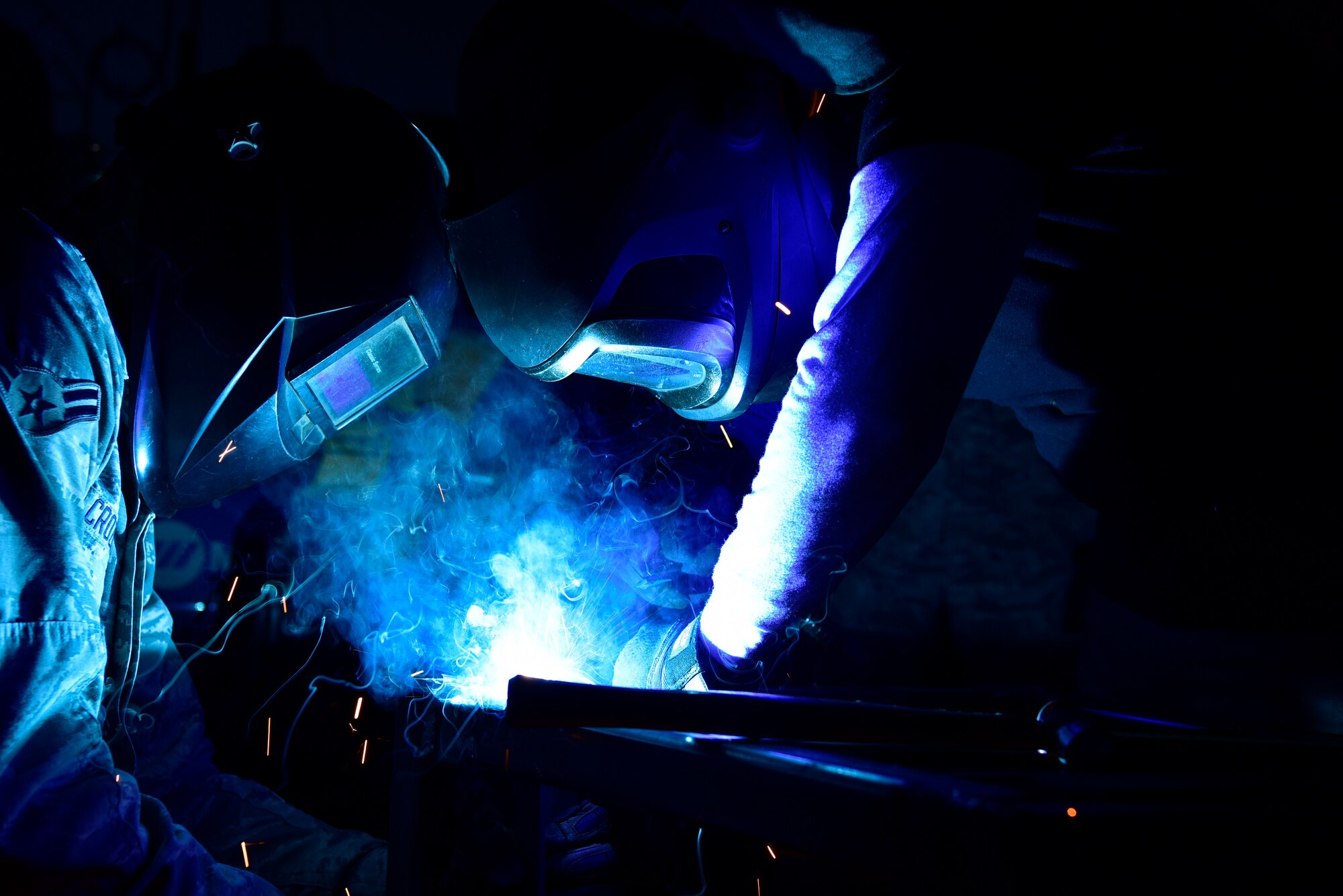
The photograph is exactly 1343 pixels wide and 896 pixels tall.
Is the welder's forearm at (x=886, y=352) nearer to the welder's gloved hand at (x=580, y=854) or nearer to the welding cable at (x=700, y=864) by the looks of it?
the welding cable at (x=700, y=864)

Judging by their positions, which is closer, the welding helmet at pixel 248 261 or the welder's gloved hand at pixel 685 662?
the welder's gloved hand at pixel 685 662

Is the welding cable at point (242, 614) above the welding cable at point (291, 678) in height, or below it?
above

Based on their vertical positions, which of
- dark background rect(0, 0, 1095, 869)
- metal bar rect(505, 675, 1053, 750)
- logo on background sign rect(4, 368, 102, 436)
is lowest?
dark background rect(0, 0, 1095, 869)

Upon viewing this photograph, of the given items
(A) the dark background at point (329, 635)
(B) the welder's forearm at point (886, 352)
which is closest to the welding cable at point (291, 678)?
(A) the dark background at point (329, 635)

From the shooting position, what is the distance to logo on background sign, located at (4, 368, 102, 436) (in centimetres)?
121

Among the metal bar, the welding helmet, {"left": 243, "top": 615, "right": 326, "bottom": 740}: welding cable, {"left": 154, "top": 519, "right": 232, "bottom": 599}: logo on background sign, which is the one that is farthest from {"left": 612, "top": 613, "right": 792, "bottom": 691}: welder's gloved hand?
{"left": 154, "top": 519, "right": 232, "bottom": 599}: logo on background sign

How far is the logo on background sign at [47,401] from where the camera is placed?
3.98ft

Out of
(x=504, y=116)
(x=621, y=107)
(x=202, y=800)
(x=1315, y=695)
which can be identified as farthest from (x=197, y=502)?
(x=1315, y=695)

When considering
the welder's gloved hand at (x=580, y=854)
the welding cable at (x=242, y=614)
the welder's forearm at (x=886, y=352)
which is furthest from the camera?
the welding cable at (x=242, y=614)

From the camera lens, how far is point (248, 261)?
4.98 ft

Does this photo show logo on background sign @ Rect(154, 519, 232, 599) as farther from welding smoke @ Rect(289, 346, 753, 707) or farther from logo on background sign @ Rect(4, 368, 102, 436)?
logo on background sign @ Rect(4, 368, 102, 436)

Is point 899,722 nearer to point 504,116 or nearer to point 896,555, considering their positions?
point 504,116

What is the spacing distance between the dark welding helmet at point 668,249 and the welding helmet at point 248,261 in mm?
217

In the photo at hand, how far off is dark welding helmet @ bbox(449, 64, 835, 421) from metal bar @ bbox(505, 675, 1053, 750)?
85cm
